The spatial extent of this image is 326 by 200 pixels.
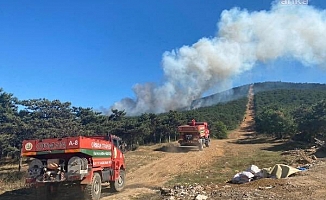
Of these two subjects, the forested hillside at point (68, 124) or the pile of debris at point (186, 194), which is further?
the forested hillside at point (68, 124)

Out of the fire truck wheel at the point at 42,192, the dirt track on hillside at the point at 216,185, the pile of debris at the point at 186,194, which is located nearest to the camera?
the dirt track on hillside at the point at 216,185

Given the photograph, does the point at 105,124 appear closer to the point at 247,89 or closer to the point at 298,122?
the point at 298,122

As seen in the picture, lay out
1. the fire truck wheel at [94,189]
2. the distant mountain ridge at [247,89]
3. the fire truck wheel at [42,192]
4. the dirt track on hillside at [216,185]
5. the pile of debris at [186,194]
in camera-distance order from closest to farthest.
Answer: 1. the dirt track on hillside at [216,185]
2. the pile of debris at [186,194]
3. the fire truck wheel at [94,189]
4. the fire truck wheel at [42,192]
5. the distant mountain ridge at [247,89]

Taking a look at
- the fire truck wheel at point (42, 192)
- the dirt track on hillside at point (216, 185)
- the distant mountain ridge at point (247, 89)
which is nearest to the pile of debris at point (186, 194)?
the dirt track on hillside at point (216, 185)

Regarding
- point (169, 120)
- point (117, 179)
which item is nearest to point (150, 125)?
point (169, 120)

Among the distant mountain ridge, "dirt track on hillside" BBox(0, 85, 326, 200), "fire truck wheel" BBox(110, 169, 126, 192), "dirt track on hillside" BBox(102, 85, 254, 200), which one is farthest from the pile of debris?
the distant mountain ridge

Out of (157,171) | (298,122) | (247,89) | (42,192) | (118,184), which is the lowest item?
(157,171)

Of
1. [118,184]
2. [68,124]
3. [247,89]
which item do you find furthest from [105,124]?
[247,89]

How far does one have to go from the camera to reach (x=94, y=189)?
42.7 ft

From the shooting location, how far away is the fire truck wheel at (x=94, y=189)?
12.7 meters

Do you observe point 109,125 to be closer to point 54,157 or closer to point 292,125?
point 292,125

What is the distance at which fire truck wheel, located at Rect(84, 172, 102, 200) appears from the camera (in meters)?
12.7

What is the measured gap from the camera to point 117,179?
15750 millimetres

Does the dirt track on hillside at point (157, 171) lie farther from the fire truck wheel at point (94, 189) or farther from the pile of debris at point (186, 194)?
the pile of debris at point (186, 194)
